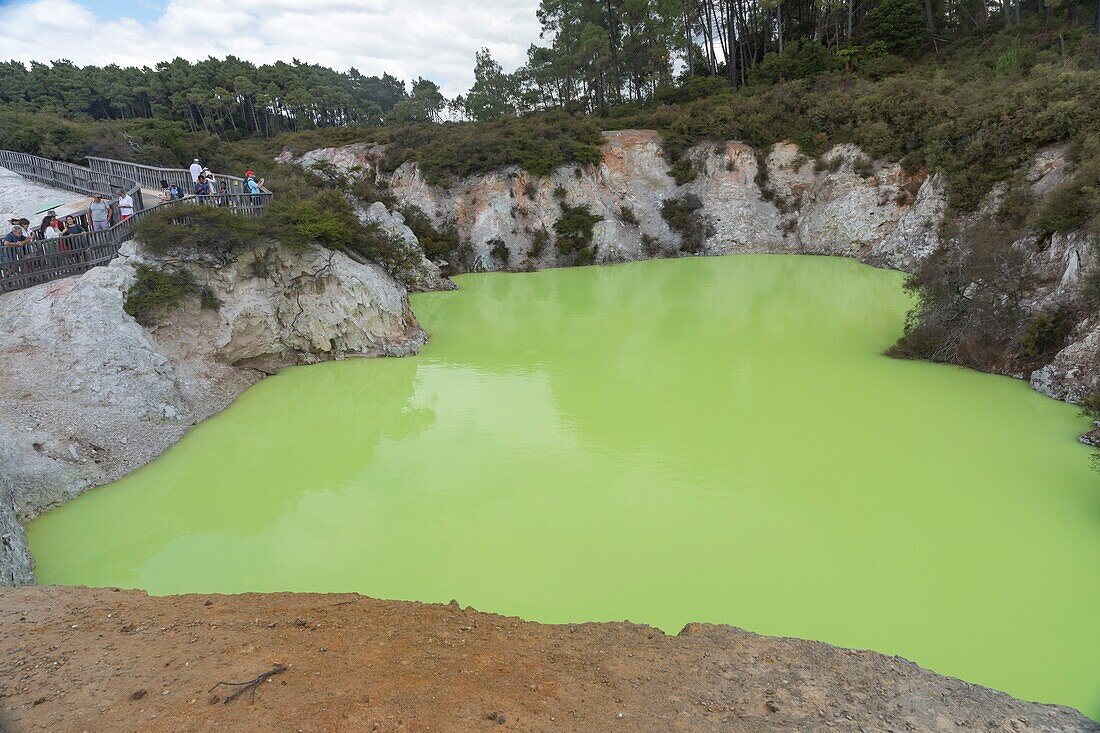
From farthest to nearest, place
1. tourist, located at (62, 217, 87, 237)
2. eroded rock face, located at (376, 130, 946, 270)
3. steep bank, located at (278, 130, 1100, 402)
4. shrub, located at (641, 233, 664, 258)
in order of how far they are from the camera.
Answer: shrub, located at (641, 233, 664, 258) < eroded rock face, located at (376, 130, 946, 270) < steep bank, located at (278, 130, 1100, 402) < tourist, located at (62, 217, 87, 237)

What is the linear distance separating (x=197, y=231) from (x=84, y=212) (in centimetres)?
419

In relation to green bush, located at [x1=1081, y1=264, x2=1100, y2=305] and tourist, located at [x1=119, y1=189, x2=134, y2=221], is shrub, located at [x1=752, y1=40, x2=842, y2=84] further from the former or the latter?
tourist, located at [x1=119, y1=189, x2=134, y2=221]

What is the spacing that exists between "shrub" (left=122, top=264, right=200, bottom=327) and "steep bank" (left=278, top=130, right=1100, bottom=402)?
19.3 m

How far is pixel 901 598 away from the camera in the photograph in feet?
23.1

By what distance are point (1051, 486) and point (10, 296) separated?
20.1 metres

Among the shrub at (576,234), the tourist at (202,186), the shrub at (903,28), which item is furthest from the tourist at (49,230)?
the shrub at (903,28)

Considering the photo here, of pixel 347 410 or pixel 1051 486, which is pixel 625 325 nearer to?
pixel 347 410

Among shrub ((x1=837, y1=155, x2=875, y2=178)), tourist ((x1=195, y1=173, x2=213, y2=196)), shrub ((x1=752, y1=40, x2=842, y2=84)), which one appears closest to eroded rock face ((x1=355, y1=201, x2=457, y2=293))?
tourist ((x1=195, y1=173, x2=213, y2=196))

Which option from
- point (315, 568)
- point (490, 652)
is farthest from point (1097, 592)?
point (315, 568)

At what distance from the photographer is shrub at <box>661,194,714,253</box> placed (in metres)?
35.8

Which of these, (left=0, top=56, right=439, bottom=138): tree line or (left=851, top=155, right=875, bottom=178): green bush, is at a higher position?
(left=0, top=56, right=439, bottom=138): tree line

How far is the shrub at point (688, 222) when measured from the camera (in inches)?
1407

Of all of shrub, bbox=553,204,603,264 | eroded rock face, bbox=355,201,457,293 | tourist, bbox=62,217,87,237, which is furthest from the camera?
shrub, bbox=553,204,603,264

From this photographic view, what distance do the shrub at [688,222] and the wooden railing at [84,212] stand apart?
2348 centimetres
